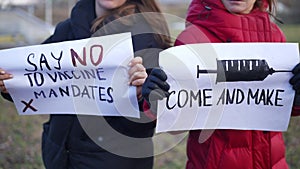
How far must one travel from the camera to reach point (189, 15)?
7.59 ft

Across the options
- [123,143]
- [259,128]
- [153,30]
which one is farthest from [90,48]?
[259,128]

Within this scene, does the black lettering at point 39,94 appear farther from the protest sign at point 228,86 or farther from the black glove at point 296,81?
the black glove at point 296,81

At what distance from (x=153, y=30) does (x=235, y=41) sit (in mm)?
429

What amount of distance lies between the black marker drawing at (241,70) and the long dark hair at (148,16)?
36cm

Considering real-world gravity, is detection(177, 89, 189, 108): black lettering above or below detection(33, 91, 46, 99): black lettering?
above

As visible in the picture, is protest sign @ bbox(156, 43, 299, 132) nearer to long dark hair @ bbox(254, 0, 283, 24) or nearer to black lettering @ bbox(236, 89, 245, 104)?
black lettering @ bbox(236, 89, 245, 104)

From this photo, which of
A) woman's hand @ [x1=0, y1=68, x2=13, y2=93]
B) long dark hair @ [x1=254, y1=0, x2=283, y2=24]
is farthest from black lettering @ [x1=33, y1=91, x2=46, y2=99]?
long dark hair @ [x1=254, y1=0, x2=283, y2=24]

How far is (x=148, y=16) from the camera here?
250cm

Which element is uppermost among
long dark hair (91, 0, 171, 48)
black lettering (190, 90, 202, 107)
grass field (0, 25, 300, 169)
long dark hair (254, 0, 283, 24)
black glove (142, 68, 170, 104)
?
long dark hair (254, 0, 283, 24)

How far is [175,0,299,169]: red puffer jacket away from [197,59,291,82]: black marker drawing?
0.11 meters

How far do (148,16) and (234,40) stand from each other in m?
0.49

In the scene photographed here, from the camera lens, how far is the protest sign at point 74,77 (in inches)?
92.3

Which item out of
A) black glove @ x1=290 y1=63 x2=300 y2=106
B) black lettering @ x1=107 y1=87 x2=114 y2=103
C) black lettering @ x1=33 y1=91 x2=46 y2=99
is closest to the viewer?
black glove @ x1=290 y1=63 x2=300 y2=106

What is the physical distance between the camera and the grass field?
459 cm
